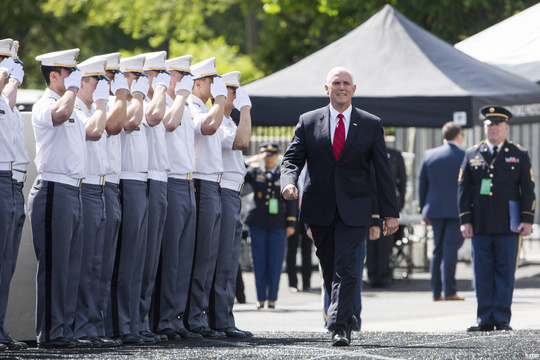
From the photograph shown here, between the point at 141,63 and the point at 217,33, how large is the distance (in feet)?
123

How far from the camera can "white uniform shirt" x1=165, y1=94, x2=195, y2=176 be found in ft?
27.5

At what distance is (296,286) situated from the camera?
49.0 ft

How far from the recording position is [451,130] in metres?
13.4

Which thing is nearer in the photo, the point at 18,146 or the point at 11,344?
the point at 11,344

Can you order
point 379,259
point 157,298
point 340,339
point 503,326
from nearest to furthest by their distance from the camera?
point 340,339 < point 157,298 < point 503,326 < point 379,259

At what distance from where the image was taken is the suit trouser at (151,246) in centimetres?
815

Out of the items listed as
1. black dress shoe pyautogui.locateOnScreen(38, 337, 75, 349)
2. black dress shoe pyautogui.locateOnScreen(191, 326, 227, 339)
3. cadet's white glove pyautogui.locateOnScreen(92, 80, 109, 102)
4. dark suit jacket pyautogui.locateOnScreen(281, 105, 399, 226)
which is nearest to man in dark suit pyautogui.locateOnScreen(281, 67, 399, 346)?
dark suit jacket pyautogui.locateOnScreen(281, 105, 399, 226)

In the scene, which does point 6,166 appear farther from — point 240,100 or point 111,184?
point 240,100

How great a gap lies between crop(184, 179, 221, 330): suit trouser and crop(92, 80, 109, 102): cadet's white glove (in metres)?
1.29

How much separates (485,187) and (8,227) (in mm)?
4815

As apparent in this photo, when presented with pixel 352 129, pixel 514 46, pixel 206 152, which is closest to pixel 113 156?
pixel 206 152

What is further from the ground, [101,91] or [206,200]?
[101,91]

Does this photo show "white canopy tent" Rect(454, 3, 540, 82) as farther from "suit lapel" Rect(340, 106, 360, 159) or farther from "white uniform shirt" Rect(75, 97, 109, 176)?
"white uniform shirt" Rect(75, 97, 109, 176)

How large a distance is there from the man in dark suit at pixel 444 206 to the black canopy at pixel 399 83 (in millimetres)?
390
